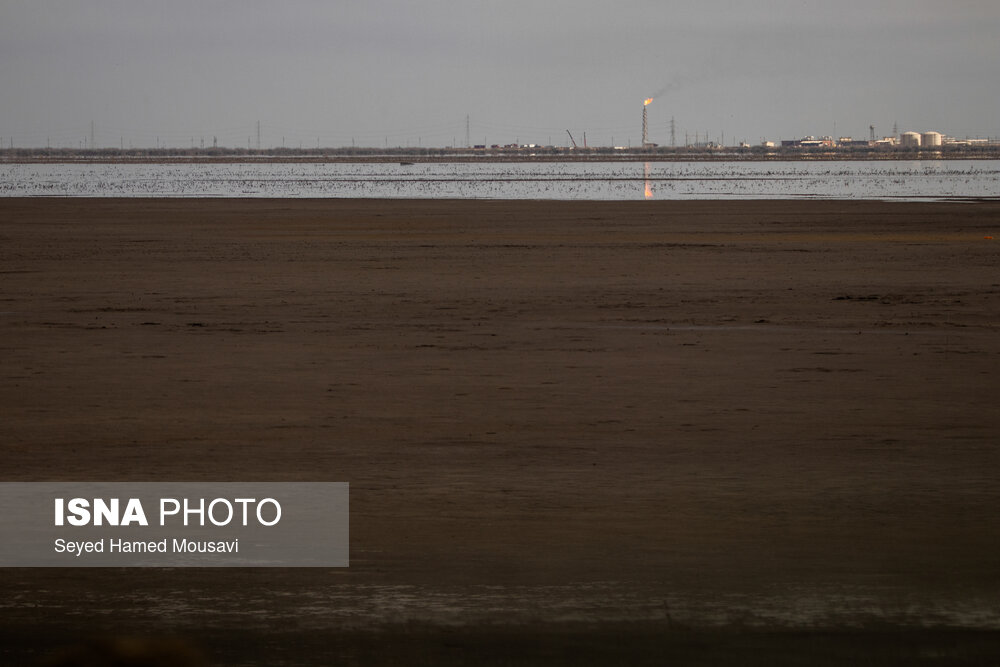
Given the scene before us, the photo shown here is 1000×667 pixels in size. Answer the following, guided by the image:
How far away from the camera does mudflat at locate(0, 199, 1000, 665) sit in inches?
212

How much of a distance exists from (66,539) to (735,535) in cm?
334

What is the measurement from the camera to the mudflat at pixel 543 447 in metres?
5.39

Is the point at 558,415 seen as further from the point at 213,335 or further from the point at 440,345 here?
the point at 213,335

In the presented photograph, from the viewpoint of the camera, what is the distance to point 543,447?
27.6ft

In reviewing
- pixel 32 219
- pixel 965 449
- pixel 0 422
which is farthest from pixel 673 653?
pixel 32 219

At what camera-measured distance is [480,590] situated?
18.8 feet

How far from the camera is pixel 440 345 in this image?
12.9 meters

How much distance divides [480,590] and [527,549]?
60cm

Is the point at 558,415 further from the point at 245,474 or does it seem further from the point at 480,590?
the point at 480,590

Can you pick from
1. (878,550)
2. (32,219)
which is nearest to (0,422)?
(878,550)

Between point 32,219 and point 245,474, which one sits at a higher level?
point 32,219

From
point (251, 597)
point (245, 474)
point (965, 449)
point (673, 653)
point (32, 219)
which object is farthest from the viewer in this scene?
point (32, 219)

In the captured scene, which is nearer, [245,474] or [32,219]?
[245,474]

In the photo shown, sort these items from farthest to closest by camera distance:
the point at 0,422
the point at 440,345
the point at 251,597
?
the point at 440,345 → the point at 0,422 → the point at 251,597
